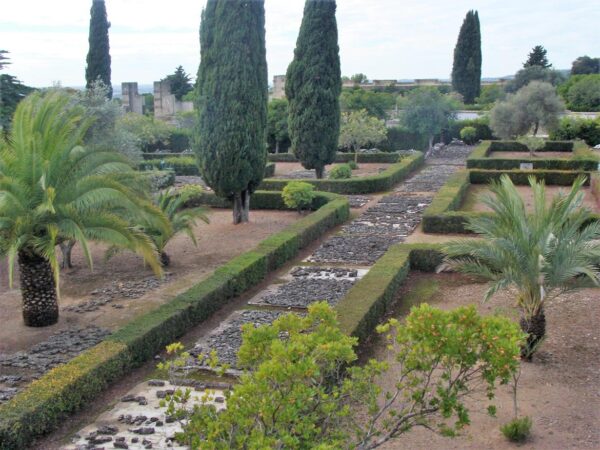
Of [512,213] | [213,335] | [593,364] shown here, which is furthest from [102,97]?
[593,364]

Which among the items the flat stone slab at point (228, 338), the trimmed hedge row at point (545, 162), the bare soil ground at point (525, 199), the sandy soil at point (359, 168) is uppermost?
the trimmed hedge row at point (545, 162)

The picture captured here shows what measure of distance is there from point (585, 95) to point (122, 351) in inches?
1707

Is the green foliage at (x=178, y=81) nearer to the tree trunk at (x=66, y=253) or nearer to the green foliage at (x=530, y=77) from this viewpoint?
the green foliage at (x=530, y=77)

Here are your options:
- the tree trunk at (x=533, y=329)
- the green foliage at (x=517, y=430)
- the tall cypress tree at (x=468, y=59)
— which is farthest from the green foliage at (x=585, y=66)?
the green foliage at (x=517, y=430)

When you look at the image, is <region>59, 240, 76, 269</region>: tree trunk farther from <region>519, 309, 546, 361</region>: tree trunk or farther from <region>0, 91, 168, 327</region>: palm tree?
<region>519, 309, 546, 361</region>: tree trunk

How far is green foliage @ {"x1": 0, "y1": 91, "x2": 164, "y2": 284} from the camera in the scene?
8.37 m

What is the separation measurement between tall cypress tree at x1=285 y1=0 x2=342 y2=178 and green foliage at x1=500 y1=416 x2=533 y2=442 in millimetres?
16547

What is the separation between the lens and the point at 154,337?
323 inches

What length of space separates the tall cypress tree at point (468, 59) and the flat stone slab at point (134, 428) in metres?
41.7

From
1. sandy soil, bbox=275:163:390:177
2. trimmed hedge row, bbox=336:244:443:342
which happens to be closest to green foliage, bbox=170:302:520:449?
trimmed hedge row, bbox=336:244:443:342

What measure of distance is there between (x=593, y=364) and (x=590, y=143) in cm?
2736

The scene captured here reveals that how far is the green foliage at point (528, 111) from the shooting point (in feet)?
96.0

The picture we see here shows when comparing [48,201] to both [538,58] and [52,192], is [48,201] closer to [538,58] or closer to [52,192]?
[52,192]

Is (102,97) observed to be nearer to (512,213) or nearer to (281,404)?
(512,213)
